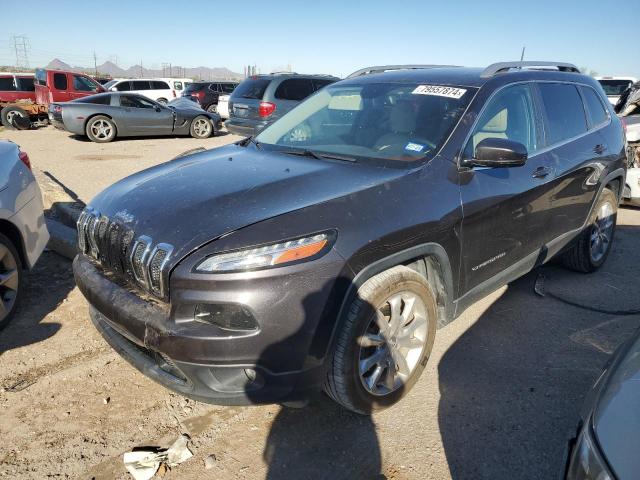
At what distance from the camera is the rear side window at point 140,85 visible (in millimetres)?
22397

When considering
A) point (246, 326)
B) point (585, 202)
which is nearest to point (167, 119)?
point (585, 202)

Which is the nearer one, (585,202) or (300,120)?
(300,120)

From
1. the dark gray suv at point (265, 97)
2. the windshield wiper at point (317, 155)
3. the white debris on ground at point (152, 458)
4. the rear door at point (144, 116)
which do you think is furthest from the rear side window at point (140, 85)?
the white debris on ground at point (152, 458)

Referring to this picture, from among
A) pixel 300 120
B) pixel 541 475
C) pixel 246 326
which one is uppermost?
pixel 300 120

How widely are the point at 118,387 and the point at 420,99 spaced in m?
2.61

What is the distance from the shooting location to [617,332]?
363cm

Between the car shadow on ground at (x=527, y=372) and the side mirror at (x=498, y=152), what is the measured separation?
4.28 ft

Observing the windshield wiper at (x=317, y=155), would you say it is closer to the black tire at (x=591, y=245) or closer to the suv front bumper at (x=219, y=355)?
the suv front bumper at (x=219, y=355)

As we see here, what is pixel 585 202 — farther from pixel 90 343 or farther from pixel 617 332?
pixel 90 343

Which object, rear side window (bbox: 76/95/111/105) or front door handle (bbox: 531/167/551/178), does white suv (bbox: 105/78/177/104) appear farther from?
front door handle (bbox: 531/167/551/178)

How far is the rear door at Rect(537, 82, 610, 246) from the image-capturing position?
3.67 metres

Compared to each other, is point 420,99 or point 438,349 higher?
point 420,99

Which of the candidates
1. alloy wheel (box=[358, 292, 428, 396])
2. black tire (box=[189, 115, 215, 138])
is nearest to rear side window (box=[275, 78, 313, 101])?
black tire (box=[189, 115, 215, 138])

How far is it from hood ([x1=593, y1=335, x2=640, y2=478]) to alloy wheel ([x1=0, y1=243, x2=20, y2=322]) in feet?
12.0
